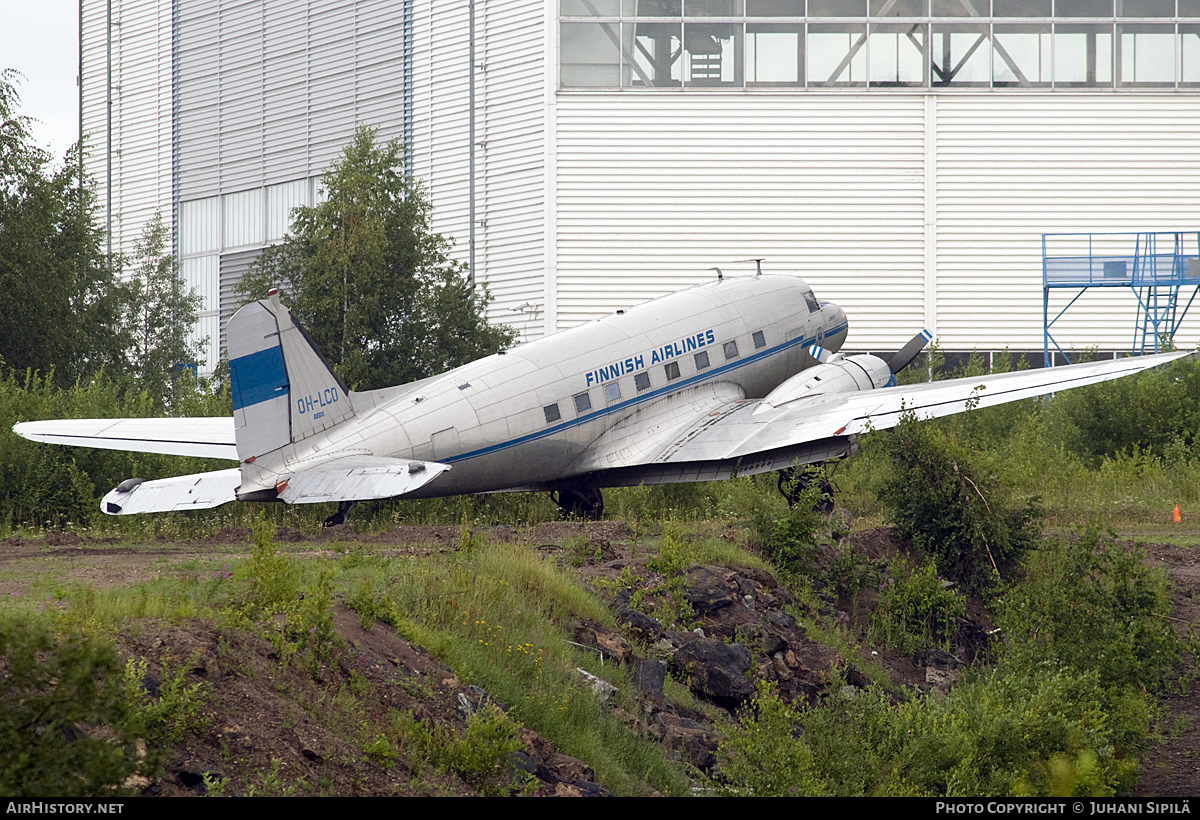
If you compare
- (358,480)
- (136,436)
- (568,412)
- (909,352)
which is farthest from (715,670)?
(909,352)

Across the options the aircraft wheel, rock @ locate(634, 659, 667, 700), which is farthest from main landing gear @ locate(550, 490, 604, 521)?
rock @ locate(634, 659, 667, 700)

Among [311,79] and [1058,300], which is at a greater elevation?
[311,79]

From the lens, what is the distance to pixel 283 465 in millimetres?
17703

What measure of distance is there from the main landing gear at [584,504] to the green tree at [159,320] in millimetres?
22840

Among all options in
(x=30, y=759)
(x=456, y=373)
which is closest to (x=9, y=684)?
(x=30, y=759)

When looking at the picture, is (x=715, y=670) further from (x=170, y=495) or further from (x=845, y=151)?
(x=845, y=151)

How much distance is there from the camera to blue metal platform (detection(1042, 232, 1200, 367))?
3872 centimetres

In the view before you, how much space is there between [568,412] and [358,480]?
5166 mm

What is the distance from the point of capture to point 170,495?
1664 cm

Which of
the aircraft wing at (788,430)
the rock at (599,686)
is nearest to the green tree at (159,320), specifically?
the aircraft wing at (788,430)
